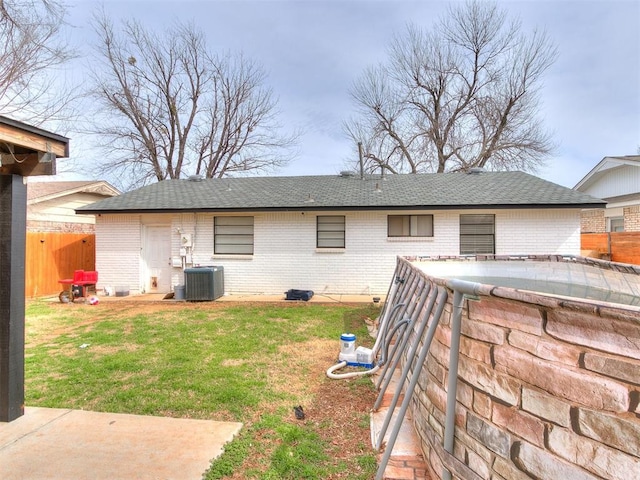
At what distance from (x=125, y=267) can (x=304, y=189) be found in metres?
6.55

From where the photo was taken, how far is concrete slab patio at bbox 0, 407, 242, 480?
8.38 ft

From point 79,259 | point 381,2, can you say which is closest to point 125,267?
point 79,259

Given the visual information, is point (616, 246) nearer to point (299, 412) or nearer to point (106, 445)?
point (299, 412)

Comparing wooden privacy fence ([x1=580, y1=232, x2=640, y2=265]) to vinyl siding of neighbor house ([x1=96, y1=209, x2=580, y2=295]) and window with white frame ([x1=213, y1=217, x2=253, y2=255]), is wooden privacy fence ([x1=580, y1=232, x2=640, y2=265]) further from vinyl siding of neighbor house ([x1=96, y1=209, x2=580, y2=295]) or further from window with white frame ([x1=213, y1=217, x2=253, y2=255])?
window with white frame ([x1=213, y1=217, x2=253, y2=255])

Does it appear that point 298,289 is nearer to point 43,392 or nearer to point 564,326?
point 43,392

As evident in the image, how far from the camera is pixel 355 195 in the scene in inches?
458

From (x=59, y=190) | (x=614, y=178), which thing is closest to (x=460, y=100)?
(x=614, y=178)

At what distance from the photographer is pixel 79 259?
12.6m

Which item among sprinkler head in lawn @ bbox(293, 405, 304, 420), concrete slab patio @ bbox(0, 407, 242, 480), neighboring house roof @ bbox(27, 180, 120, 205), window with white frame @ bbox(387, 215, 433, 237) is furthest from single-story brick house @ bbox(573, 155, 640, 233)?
neighboring house roof @ bbox(27, 180, 120, 205)

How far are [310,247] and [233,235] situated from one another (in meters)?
2.61

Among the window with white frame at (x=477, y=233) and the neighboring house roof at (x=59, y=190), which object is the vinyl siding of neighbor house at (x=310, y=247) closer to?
the window with white frame at (x=477, y=233)

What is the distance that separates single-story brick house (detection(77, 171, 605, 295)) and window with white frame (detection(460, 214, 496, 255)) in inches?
1.1

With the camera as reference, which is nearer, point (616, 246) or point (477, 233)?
point (477, 233)

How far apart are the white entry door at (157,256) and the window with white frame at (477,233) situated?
955cm
